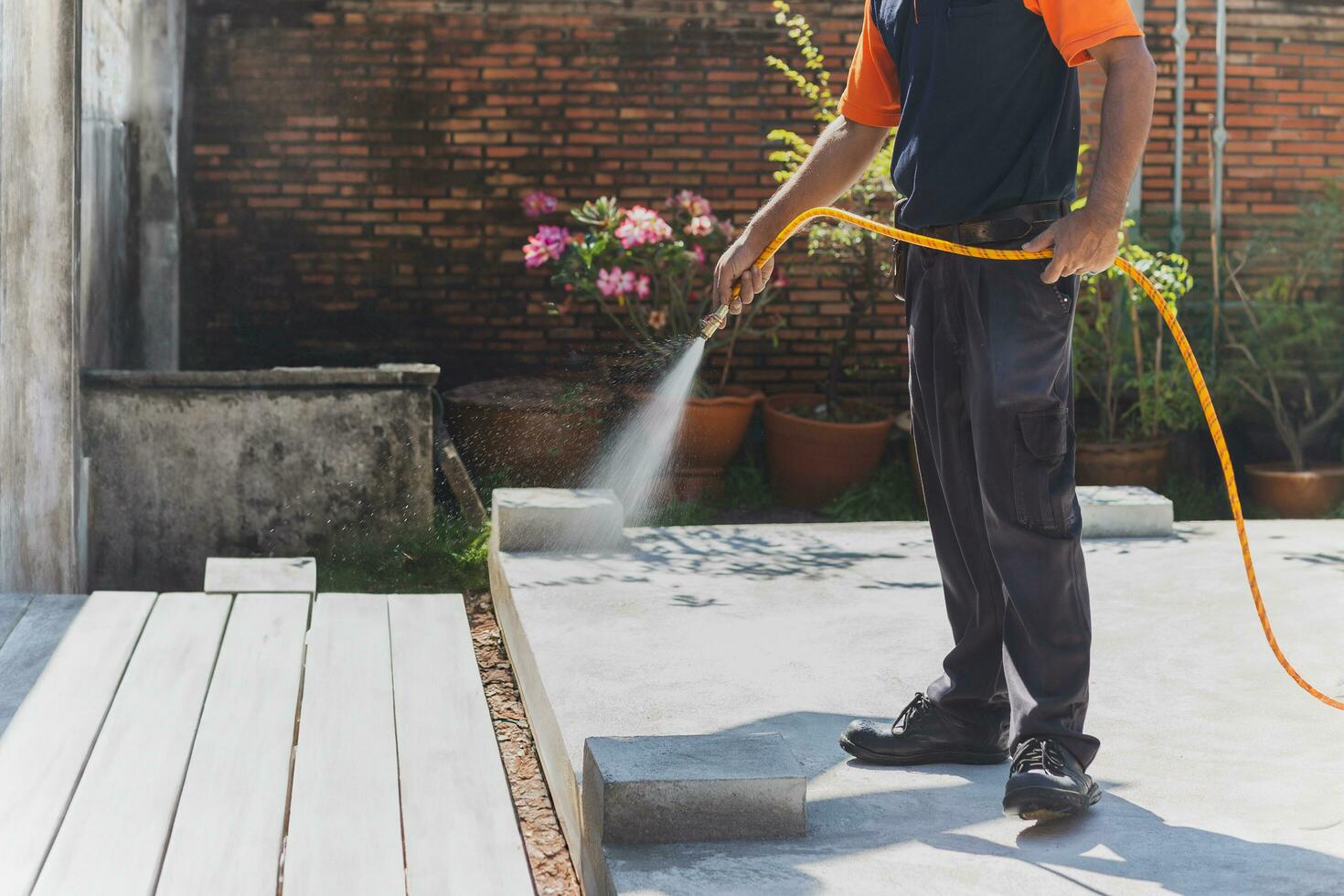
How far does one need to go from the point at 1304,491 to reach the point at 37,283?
5.15 m

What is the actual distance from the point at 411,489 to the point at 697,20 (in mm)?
2792

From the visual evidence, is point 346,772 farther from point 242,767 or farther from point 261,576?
point 261,576

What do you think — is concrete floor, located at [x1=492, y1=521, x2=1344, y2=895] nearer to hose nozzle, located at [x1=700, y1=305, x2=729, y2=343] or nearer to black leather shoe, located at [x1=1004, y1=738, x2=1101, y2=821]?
black leather shoe, located at [x1=1004, y1=738, x2=1101, y2=821]

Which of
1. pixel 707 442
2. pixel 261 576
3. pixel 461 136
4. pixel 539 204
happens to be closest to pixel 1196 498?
pixel 707 442

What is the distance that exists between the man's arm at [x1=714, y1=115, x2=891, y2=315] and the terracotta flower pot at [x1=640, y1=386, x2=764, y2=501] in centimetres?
371

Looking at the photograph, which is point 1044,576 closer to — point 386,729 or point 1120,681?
point 1120,681

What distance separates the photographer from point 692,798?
2406 millimetres

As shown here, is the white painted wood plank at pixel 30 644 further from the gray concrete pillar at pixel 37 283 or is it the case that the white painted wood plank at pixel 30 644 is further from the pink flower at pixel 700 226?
the pink flower at pixel 700 226

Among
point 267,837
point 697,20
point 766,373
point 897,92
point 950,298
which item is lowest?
point 267,837

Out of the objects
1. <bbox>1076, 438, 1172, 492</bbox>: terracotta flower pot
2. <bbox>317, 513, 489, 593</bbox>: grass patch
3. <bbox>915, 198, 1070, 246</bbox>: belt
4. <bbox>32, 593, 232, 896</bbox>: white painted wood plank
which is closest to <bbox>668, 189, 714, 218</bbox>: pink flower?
<bbox>317, 513, 489, 593</bbox>: grass patch

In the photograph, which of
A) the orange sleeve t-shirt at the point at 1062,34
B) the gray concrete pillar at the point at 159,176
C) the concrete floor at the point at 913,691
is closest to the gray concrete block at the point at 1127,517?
the concrete floor at the point at 913,691

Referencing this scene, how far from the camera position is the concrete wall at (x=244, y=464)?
5.50 metres

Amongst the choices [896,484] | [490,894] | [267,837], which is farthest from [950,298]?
[896,484]

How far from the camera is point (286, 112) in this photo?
7020mm
